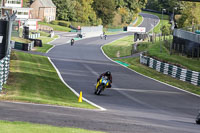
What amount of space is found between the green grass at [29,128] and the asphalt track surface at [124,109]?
0.78m

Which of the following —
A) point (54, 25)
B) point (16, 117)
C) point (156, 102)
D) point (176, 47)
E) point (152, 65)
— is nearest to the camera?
point (16, 117)

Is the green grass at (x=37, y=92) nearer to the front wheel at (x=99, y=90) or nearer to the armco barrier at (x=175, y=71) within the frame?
the front wheel at (x=99, y=90)

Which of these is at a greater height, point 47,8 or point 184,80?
point 47,8

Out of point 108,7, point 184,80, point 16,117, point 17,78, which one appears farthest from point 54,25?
point 16,117

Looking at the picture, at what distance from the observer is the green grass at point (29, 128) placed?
10.9 m

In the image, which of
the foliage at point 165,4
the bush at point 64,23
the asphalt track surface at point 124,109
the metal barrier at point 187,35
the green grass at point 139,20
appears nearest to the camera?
the asphalt track surface at point 124,109

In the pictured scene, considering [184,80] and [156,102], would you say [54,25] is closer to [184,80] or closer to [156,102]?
[184,80]

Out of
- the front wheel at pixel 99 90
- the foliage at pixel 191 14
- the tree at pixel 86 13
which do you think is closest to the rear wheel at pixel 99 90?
the front wheel at pixel 99 90

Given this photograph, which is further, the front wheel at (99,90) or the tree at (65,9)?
the tree at (65,9)

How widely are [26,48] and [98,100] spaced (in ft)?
130

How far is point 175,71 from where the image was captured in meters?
42.1

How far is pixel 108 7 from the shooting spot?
151 meters

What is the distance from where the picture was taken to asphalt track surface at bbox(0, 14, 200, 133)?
1350cm

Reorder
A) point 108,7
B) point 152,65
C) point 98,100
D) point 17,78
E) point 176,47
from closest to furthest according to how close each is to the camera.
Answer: point 98,100
point 17,78
point 152,65
point 176,47
point 108,7
